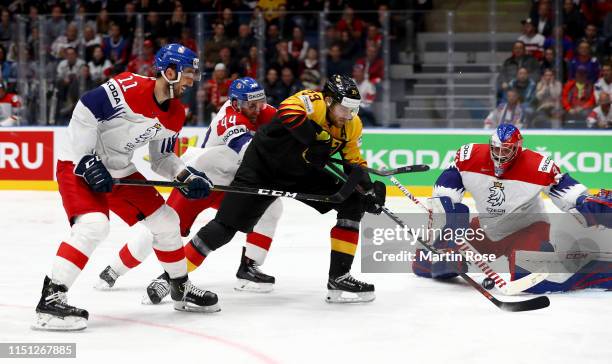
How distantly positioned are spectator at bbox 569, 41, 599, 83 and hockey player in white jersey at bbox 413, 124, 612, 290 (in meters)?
4.26

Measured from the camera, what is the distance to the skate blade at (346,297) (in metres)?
4.76

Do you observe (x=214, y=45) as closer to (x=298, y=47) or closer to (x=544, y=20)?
(x=298, y=47)

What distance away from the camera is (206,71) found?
9812mm

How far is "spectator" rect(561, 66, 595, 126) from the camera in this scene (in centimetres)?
903

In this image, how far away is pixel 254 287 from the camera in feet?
16.6

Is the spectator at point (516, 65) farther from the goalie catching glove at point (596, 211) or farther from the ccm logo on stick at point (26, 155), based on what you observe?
the goalie catching glove at point (596, 211)

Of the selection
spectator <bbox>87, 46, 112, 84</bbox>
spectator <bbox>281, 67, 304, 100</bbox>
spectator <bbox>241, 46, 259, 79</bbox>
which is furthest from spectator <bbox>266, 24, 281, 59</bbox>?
spectator <bbox>87, 46, 112, 84</bbox>

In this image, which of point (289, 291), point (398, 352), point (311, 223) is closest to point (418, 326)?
point (398, 352)

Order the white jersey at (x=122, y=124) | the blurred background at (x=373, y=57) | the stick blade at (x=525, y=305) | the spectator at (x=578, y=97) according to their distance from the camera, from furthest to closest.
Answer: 1. the blurred background at (x=373, y=57)
2. the spectator at (x=578, y=97)
3. the stick blade at (x=525, y=305)
4. the white jersey at (x=122, y=124)

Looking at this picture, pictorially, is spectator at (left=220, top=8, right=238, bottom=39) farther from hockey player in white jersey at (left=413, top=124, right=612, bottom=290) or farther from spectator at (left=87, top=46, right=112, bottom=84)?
hockey player in white jersey at (left=413, top=124, right=612, bottom=290)

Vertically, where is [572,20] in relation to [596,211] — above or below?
above

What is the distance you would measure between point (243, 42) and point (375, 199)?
545 centimetres

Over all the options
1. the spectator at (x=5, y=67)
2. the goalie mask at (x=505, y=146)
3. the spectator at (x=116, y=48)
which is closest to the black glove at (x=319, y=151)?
the goalie mask at (x=505, y=146)

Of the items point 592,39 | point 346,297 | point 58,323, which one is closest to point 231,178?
point 346,297
